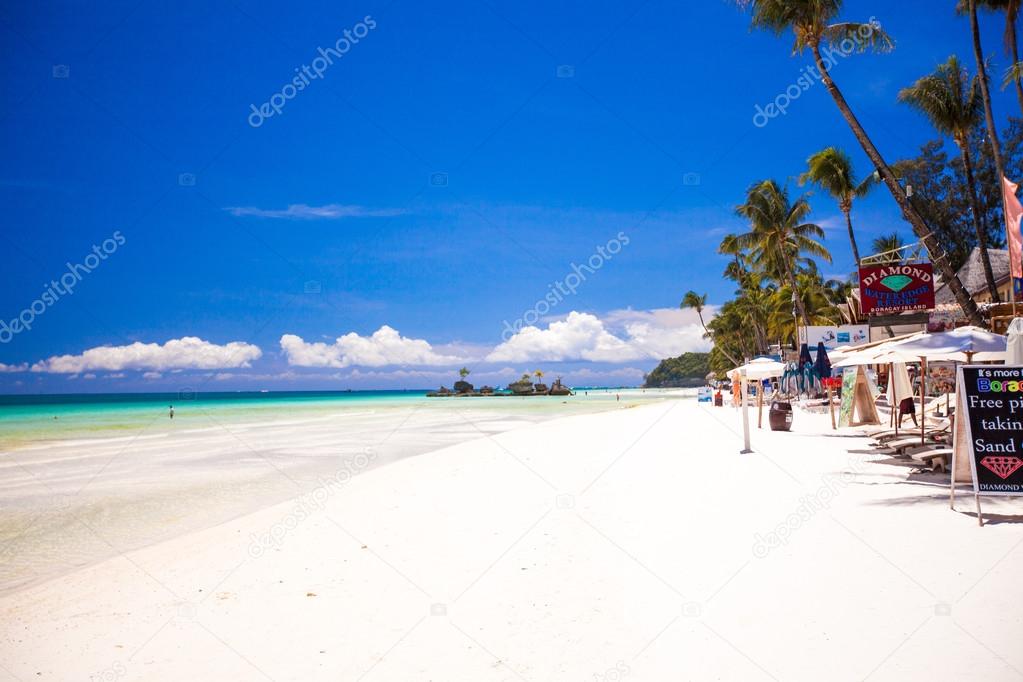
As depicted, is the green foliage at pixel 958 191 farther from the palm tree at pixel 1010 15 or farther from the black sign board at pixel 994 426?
the black sign board at pixel 994 426

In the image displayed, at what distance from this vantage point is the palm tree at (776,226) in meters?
40.2

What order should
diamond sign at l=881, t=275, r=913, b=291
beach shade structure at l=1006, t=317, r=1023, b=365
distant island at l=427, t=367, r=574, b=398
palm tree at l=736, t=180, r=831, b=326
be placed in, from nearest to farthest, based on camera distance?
beach shade structure at l=1006, t=317, r=1023, b=365
diamond sign at l=881, t=275, r=913, b=291
palm tree at l=736, t=180, r=831, b=326
distant island at l=427, t=367, r=574, b=398

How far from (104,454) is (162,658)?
1855 centimetres

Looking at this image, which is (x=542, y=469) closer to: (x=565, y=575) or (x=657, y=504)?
(x=657, y=504)

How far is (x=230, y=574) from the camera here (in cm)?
609

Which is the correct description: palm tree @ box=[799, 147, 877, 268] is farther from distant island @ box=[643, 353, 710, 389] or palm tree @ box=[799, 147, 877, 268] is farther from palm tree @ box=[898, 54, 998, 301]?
distant island @ box=[643, 353, 710, 389]

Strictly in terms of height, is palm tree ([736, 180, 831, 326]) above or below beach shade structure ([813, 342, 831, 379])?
above

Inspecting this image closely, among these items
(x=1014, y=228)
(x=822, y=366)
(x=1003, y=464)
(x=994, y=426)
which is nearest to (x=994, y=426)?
(x=994, y=426)

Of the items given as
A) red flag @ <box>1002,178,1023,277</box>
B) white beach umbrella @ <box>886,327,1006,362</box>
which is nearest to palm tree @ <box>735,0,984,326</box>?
red flag @ <box>1002,178,1023,277</box>

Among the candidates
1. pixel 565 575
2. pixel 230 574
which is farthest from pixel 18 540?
pixel 565 575

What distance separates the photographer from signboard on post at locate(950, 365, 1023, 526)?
6484mm

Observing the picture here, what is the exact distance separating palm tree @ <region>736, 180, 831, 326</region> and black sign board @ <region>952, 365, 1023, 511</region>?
109ft

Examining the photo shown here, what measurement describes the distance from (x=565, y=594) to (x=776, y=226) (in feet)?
131

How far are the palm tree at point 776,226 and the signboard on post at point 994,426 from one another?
33103 millimetres
